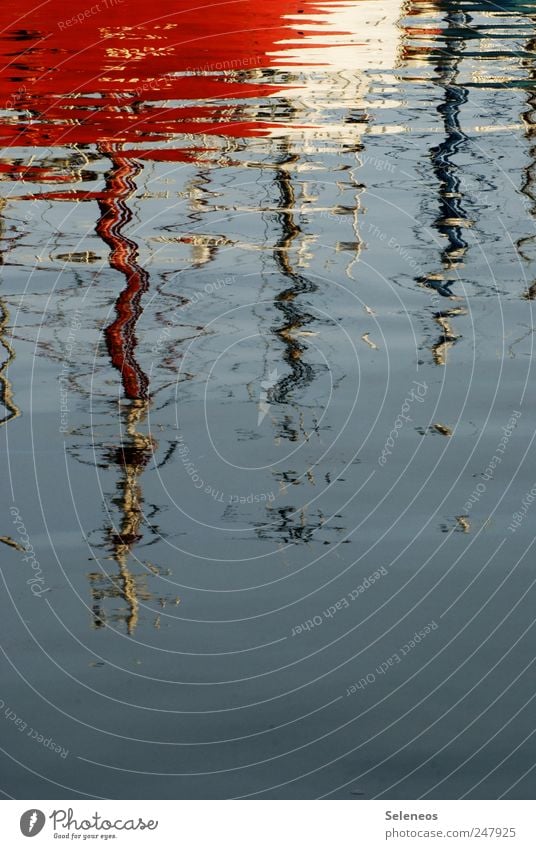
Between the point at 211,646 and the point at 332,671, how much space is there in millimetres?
423

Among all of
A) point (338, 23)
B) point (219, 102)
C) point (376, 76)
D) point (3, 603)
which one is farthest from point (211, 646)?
point (338, 23)

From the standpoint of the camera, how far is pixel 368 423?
6.23m

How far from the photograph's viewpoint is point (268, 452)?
5.91m

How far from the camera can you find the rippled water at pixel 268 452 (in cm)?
414
